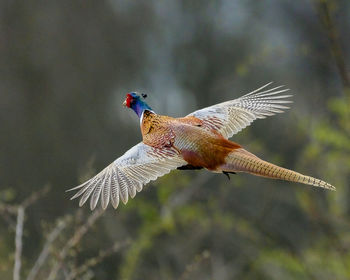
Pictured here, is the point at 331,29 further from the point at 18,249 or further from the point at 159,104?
the point at 159,104

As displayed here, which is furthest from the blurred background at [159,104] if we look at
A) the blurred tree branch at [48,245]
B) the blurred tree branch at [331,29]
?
the blurred tree branch at [48,245]

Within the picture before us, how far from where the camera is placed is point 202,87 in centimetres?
1650

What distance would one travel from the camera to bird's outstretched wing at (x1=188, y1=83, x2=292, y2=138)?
4898mm

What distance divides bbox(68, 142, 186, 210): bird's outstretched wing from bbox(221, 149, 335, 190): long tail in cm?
28

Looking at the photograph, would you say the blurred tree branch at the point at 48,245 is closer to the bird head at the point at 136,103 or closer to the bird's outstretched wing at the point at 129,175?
the bird's outstretched wing at the point at 129,175

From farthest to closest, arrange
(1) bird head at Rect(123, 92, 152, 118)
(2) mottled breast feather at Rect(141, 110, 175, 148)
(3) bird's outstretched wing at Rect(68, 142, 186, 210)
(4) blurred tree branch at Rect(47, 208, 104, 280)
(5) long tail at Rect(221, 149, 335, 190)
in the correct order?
(4) blurred tree branch at Rect(47, 208, 104, 280) < (1) bird head at Rect(123, 92, 152, 118) < (3) bird's outstretched wing at Rect(68, 142, 186, 210) < (2) mottled breast feather at Rect(141, 110, 175, 148) < (5) long tail at Rect(221, 149, 335, 190)

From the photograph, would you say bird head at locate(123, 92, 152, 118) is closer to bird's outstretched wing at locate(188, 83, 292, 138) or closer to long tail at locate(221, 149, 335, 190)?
bird's outstretched wing at locate(188, 83, 292, 138)

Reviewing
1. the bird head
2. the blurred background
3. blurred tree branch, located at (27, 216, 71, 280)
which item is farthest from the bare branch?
the blurred background

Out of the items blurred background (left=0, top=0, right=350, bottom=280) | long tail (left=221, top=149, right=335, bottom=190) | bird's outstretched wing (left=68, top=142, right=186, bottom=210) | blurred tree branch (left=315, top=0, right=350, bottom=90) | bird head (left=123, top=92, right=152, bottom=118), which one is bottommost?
long tail (left=221, top=149, right=335, bottom=190)

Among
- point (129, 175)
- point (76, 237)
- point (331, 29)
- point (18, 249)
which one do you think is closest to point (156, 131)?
point (129, 175)

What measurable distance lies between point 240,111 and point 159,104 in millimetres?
8598

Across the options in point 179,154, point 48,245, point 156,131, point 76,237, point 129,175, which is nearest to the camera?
point 179,154

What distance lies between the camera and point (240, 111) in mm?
5344

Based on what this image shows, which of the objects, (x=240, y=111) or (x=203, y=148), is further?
(x=240, y=111)
